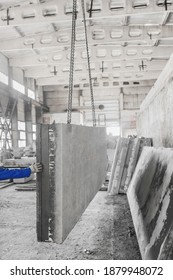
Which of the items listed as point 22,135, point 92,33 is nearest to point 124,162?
point 92,33

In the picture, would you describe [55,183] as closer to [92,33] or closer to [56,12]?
[56,12]

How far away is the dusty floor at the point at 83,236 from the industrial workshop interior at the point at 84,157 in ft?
0.05

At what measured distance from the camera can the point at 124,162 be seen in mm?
6461

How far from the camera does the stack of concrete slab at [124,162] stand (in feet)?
20.8

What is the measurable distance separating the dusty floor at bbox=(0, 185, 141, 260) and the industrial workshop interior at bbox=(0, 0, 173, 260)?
0.02 metres

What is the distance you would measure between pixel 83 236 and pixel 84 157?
1.14 m

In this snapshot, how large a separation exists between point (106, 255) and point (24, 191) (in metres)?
4.64

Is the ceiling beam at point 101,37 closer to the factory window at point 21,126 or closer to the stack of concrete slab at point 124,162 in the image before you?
the factory window at point 21,126

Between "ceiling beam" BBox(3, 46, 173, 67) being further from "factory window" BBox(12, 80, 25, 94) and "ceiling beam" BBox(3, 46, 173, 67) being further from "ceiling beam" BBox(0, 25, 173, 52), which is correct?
"factory window" BBox(12, 80, 25, 94)

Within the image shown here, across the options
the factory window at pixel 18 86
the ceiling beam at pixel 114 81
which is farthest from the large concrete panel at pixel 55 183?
the ceiling beam at pixel 114 81

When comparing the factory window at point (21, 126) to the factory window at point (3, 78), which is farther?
the factory window at point (21, 126)

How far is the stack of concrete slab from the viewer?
20.8 feet
